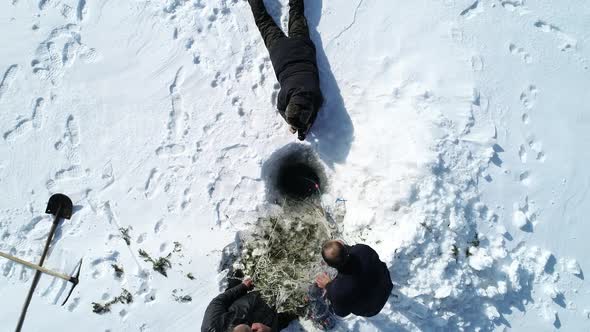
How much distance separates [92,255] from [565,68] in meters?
6.30

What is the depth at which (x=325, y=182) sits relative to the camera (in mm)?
4801

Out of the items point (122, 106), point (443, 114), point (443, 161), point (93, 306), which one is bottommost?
point (93, 306)

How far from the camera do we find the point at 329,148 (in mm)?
4758

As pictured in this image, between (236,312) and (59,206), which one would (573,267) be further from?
(59,206)

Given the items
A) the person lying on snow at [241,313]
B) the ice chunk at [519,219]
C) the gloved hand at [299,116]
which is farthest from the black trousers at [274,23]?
the ice chunk at [519,219]

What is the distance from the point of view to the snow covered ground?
14.3ft

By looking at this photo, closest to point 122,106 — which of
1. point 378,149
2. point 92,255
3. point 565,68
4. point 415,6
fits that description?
point 92,255

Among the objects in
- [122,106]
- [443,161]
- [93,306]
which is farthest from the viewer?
[122,106]

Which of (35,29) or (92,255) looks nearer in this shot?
(92,255)

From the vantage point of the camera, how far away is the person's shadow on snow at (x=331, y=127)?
4.73 meters

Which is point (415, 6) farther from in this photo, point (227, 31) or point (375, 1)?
point (227, 31)

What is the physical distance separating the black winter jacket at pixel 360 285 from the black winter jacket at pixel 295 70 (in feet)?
5.69

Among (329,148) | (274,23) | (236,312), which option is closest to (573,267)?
(329,148)

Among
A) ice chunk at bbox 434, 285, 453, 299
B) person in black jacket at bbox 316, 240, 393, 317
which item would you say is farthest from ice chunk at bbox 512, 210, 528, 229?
person in black jacket at bbox 316, 240, 393, 317
